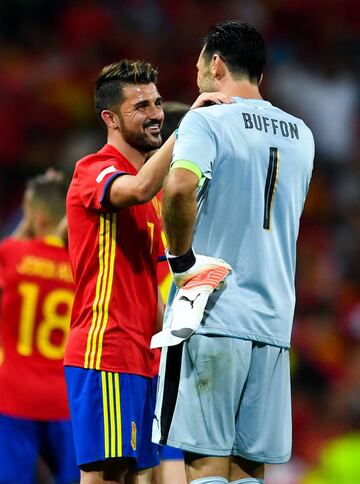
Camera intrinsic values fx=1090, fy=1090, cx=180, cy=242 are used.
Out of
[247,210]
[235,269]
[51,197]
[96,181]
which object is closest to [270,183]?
[247,210]

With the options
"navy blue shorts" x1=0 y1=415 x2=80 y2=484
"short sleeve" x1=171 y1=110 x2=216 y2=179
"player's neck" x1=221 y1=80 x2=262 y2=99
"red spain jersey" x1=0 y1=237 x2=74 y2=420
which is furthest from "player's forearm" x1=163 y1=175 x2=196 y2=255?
"navy blue shorts" x1=0 y1=415 x2=80 y2=484

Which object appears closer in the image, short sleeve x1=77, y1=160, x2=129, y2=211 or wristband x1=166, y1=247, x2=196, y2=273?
wristband x1=166, y1=247, x2=196, y2=273

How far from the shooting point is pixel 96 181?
4496 millimetres

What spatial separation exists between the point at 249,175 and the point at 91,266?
0.85 m

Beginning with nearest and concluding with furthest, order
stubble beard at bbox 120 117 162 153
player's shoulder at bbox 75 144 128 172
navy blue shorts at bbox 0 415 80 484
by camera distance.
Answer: player's shoulder at bbox 75 144 128 172 < stubble beard at bbox 120 117 162 153 < navy blue shorts at bbox 0 415 80 484

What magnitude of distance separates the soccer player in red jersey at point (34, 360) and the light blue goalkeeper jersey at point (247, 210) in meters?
2.52

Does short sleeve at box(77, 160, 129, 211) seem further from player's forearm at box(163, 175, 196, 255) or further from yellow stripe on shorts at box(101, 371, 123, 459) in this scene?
yellow stripe on shorts at box(101, 371, 123, 459)

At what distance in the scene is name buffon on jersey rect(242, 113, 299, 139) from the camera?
412 cm

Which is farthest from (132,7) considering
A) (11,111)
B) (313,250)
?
(313,250)

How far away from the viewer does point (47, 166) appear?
11.2 m

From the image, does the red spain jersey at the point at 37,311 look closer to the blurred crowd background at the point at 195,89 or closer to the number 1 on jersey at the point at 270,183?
the number 1 on jersey at the point at 270,183

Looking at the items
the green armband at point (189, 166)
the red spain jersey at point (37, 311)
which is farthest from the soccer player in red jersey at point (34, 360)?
the green armband at point (189, 166)

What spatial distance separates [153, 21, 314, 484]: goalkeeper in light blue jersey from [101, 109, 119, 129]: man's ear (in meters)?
0.70

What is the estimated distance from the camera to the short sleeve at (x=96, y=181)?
14.6 ft
